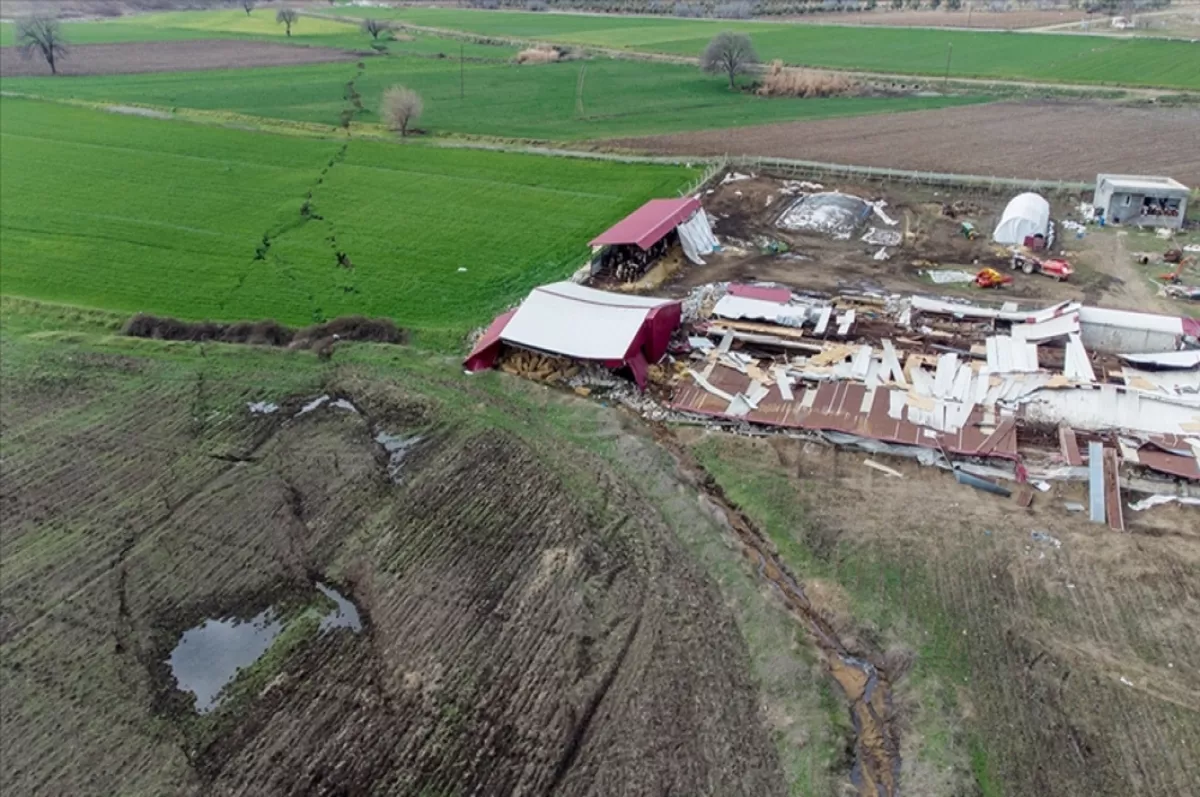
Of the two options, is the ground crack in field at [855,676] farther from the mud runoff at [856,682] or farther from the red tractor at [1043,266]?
the red tractor at [1043,266]

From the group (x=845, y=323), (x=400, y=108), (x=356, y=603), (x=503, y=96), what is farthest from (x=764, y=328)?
(x=503, y=96)

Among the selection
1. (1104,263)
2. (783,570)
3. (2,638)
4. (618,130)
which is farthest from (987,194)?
(2,638)

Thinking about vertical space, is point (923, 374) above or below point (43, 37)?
below

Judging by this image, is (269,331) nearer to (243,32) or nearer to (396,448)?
(396,448)

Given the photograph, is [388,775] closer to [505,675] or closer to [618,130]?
[505,675]

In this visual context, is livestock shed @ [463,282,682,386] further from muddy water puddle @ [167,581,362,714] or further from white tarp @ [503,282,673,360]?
muddy water puddle @ [167,581,362,714]

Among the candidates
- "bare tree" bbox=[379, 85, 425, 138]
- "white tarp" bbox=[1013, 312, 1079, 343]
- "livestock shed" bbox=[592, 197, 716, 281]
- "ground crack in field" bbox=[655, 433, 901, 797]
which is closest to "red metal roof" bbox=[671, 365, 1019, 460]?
"ground crack in field" bbox=[655, 433, 901, 797]
